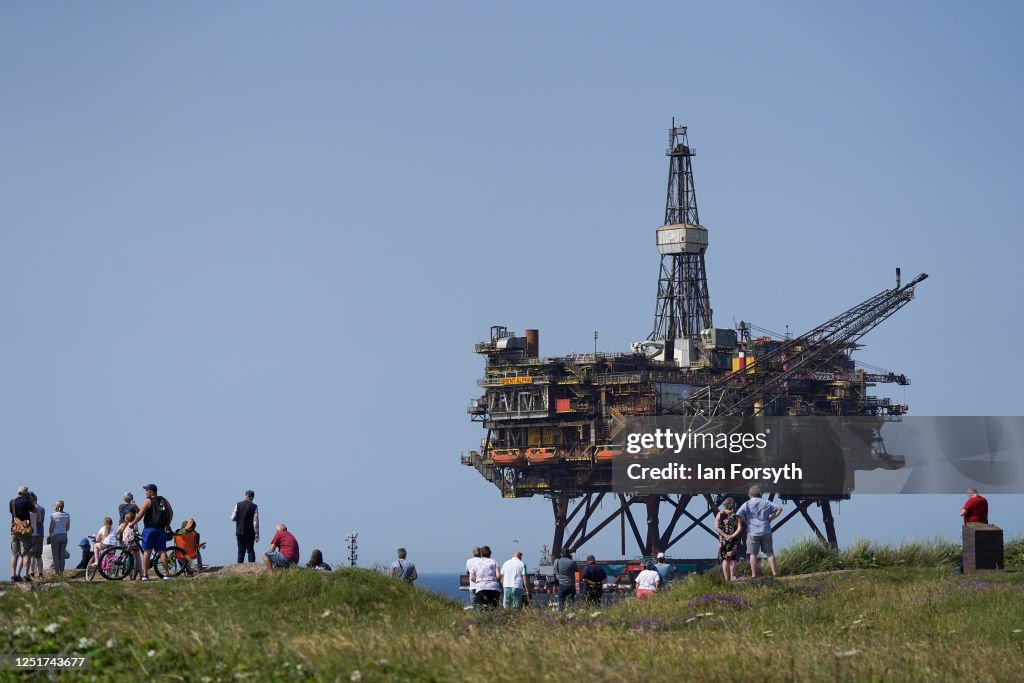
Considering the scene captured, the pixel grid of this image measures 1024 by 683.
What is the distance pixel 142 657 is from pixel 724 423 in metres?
84.2

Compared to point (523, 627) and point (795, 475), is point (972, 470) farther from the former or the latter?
point (523, 627)

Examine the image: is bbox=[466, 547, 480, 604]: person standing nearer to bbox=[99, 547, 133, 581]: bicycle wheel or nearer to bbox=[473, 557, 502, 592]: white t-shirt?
bbox=[473, 557, 502, 592]: white t-shirt

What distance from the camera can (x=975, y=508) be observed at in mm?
41688

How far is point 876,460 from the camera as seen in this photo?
374 feet

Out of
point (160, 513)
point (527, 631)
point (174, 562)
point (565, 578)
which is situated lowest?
point (527, 631)

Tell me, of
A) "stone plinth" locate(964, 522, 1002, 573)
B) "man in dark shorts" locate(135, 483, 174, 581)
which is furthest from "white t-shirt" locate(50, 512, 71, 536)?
"stone plinth" locate(964, 522, 1002, 573)

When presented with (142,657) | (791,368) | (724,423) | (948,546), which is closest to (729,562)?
(948,546)

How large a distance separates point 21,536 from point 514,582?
11665mm

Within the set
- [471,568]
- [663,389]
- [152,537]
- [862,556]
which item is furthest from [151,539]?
[663,389]

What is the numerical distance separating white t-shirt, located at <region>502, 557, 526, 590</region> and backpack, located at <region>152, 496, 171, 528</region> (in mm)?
7802

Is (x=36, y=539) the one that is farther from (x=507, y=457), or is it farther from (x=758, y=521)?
(x=507, y=457)

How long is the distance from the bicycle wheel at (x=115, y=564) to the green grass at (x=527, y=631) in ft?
8.98

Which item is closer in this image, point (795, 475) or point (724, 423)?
point (724, 423)

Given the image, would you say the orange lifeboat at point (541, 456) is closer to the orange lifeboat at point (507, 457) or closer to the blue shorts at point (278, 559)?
the orange lifeboat at point (507, 457)
